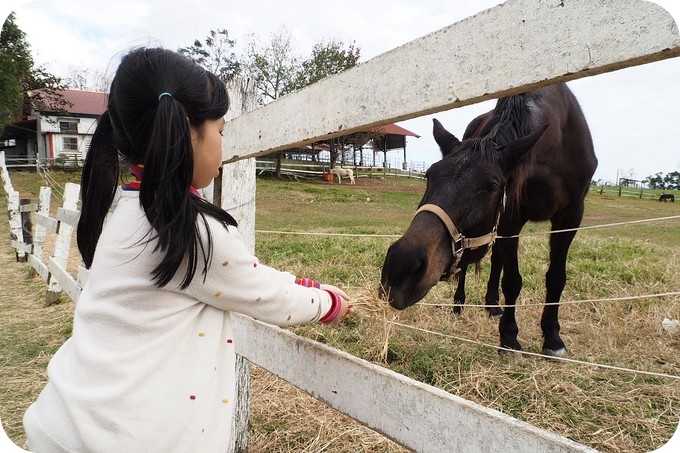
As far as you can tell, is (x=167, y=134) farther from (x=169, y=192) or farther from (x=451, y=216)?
(x=451, y=216)

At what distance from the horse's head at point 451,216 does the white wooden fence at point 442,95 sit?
511 mm

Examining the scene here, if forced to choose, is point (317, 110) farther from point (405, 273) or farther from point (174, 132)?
point (405, 273)

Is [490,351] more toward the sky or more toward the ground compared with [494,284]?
more toward the ground

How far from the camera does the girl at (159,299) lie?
1.26m

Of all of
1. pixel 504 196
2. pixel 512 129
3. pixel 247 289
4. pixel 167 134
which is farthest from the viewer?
pixel 512 129

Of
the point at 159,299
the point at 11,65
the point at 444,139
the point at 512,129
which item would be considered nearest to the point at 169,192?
the point at 159,299

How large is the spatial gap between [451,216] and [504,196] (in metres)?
0.47

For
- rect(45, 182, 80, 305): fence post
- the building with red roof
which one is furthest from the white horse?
rect(45, 182, 80, 305): fence post

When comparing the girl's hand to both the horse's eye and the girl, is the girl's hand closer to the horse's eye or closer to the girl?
the girl

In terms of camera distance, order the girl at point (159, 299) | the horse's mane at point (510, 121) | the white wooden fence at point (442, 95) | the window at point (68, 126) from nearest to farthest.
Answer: the white wooden fence at point (442, 95)
the girl at point (159, 299)
the horse's mane at point (510, 121)
the window at point (68, 126)

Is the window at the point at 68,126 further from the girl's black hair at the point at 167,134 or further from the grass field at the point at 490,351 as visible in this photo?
the girl's black hair at the point at 167,134

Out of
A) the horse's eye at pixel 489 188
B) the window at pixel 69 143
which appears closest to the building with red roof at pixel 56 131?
the window at pixel 69 143

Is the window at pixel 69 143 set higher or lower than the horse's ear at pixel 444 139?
higher

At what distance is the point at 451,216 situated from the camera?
7.32ft
